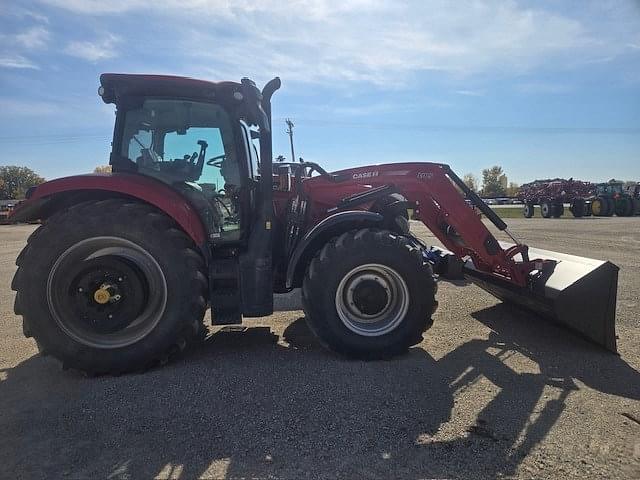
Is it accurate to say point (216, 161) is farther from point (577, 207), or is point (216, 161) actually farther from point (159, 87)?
point (577, 207)

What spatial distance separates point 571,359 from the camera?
433 centimetres

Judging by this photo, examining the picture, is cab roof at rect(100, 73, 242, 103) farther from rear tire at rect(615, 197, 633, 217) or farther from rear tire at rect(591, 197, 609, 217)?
rear tire at rect(615, 197, 633, 217)

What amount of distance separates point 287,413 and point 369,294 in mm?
1429

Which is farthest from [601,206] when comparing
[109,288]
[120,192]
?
[109,288]

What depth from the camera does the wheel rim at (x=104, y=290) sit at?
160 inches

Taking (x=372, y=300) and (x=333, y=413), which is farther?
(x=372, y=300)

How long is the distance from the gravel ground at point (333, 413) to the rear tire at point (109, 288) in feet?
0.80

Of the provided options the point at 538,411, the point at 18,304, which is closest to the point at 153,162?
the point at 18,304

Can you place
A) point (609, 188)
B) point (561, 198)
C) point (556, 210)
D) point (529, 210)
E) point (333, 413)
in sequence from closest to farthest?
point (333, 413), point (556, 210), point (561, 198), point (529, 210), point (609, 188)

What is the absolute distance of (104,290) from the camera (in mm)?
4074

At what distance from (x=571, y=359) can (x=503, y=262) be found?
3.61 ft

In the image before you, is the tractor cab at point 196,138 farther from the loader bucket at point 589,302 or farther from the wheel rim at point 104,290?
the loader bucket at point 589,302

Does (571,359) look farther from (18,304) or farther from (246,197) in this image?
Answer: (18,304)

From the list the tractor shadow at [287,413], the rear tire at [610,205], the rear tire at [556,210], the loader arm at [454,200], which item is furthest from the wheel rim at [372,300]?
the rear tire at [610,205]
